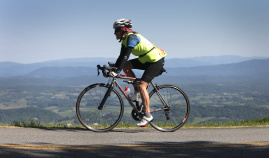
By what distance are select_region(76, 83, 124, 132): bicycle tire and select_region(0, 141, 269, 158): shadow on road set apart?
51.6 inches

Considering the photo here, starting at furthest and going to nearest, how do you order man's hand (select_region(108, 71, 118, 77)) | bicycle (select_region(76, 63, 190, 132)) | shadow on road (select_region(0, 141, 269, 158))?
bicycle (select_region(76, 63, 190, 132)) → man's hand (select_region(108, 71, 118, 77)) → shadow on road (select_region(0, 141, 269, 158))

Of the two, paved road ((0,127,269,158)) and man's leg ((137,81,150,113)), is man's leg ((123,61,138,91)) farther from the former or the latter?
paved road ((0,127,269,158))

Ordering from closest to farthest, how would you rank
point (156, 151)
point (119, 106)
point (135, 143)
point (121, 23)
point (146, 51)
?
point (156, 151)
point (135, 143)
point (121, 23)
point (146, 51)
point (119, 106)

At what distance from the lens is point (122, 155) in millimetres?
4543

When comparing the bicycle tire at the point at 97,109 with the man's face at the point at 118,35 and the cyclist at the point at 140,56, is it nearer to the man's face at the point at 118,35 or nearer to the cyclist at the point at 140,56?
the cyclist at the point at 140,56

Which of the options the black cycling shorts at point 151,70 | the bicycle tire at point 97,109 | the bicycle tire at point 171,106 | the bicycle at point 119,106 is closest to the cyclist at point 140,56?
the black cycling shorts at point 151,70

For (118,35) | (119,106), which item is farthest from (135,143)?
(118,35)

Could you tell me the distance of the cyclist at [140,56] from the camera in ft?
19.8

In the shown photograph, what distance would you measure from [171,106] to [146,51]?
151 cm

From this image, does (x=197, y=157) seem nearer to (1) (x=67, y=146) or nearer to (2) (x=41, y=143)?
(1) (x=67, y=146)

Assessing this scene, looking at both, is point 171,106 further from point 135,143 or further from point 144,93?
point 135,143

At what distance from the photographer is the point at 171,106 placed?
6934mm

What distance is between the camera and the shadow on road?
4.55 meters

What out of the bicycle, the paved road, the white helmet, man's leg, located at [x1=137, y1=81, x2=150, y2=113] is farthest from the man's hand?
the paved road
